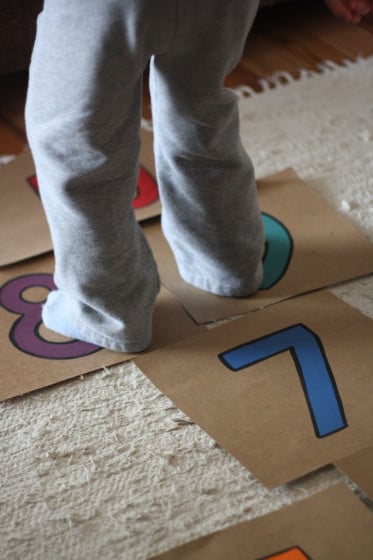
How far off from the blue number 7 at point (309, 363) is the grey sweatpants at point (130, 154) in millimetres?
104

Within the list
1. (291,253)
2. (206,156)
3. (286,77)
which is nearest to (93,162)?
(206,156)

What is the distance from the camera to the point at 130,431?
97cm

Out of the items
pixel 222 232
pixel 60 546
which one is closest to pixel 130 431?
pixel 60 546

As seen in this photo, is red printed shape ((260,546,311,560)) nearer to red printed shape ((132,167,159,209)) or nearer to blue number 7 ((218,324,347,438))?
blue number 7 ((218,324,347,438))

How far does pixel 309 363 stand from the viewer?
3.39 ft

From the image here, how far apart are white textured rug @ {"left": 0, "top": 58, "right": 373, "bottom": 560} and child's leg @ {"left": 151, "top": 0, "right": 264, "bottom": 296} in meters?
0.18

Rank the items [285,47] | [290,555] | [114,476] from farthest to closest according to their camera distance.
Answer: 1. [285,47]
2. [114,476]
3. [290,555]

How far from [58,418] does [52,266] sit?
30 cm

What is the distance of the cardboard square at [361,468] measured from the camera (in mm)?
871

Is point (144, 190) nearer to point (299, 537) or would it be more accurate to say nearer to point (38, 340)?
point (38, 340)

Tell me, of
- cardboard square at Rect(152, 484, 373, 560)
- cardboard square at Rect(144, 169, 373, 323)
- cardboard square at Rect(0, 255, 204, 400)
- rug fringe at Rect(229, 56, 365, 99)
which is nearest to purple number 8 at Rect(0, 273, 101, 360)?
cardboard square at Rect(0, 255, 204, 400)

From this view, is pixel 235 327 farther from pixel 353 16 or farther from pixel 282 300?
pixel 353 16

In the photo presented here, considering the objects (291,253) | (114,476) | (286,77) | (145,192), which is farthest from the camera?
(286,77)

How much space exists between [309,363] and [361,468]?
0.58ft
